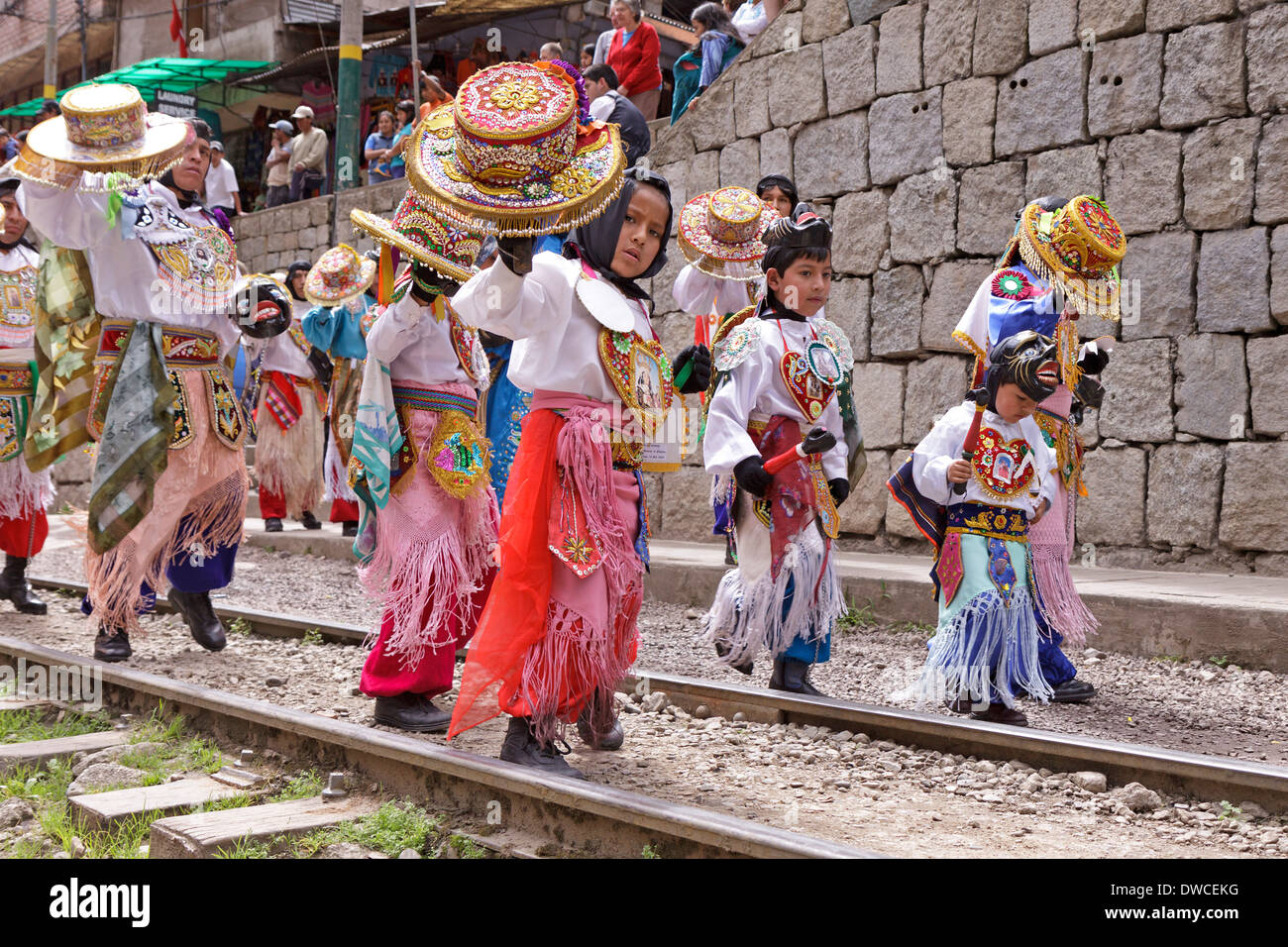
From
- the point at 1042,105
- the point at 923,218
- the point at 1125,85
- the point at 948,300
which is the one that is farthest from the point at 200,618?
the point at 1125,85

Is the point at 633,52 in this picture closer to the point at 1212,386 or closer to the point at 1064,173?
the point at 1064,173

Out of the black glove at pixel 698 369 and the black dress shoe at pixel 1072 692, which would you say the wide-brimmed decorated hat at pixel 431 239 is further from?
the black dress shoe at pixel 1072 692

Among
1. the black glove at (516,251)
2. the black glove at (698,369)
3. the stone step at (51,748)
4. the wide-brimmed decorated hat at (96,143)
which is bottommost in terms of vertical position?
the stone step at (51,748)

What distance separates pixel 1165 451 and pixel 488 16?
12971 mm

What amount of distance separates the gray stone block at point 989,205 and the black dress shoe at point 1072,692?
14.0ft

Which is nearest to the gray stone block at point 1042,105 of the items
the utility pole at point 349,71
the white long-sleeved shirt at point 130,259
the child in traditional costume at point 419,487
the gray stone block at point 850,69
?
the gray stone block at point 850,69

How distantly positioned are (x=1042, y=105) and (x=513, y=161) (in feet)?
20.4

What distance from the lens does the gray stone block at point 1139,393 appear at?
758 cm

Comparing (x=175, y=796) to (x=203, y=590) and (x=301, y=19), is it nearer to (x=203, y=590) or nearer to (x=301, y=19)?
A: (x=203, y=590)

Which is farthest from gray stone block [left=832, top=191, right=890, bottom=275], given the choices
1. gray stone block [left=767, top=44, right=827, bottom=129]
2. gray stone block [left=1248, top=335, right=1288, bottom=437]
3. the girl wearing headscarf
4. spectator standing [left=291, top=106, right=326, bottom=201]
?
spectator standing [left=291, top=106, right=326, bottom=201]

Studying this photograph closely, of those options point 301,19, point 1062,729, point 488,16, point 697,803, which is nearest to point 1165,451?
point 1062,729

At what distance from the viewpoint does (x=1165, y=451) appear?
297 inches

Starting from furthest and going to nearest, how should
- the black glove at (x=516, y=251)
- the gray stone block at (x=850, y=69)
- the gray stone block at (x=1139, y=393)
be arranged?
the gray stone block at (x=850, y=69) < the gray stone block at (x=1139, y=393) < the black glove at (x=516, y=251)

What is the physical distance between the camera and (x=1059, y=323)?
17.2 ft
